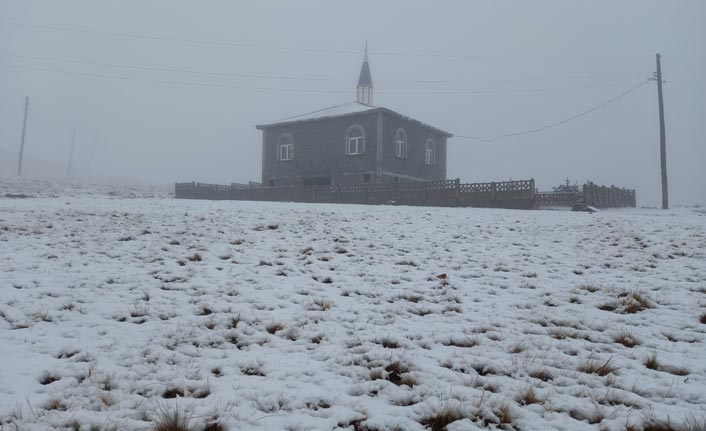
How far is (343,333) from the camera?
190 inches

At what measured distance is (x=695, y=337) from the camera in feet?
15.9

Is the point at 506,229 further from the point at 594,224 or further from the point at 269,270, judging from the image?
the point at 269,270

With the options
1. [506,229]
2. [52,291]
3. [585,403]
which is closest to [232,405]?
[585,403]

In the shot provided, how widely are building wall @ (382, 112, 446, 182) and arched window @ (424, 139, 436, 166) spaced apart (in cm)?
32

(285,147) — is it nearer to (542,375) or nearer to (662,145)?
(662,145)

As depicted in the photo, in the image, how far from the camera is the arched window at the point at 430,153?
33844 mm

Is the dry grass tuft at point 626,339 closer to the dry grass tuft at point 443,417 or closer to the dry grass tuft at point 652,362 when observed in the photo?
the dry grass tuft at point 652,362

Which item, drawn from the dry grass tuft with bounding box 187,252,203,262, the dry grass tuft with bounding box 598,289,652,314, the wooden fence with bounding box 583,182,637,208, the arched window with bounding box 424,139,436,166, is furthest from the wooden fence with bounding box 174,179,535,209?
the dry grass tuft with bounding box 187,252,203,262

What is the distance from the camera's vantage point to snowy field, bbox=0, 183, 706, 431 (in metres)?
3.22

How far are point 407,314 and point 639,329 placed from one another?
2.73 meters

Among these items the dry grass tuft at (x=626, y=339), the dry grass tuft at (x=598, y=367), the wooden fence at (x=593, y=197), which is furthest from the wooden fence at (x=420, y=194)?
the dry grass tuft at (x=598, y=367)

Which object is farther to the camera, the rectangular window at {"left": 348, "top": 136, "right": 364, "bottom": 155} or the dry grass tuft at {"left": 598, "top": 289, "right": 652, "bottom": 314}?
the rectangular window at {"left": 348, "top": 136, "right": 364, "bottom": 155}

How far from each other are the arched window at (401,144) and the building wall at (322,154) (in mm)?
2288

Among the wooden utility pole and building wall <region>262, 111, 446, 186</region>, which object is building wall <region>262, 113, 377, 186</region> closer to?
building wall <region>262, 111, 446, 186</region>
